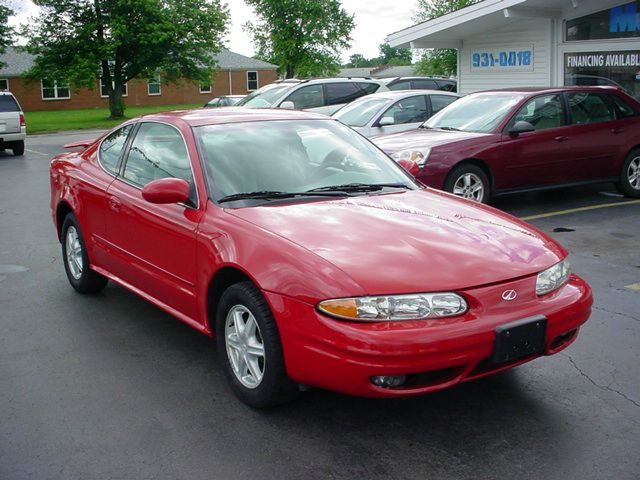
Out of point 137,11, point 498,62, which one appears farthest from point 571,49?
point 137,11

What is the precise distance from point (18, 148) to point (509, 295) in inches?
801

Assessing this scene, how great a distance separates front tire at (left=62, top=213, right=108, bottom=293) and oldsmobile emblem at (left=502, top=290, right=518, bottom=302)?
3.58 m

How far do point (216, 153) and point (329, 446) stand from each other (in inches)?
78.8

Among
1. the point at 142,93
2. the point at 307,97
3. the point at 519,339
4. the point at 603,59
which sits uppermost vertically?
the point at 142,93

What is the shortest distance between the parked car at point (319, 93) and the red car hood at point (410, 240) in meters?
13.8

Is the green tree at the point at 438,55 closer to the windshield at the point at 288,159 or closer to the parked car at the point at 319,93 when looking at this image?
the parked car at the point at 319,93

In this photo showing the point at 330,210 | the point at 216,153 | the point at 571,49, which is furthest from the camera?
the point at 571,49

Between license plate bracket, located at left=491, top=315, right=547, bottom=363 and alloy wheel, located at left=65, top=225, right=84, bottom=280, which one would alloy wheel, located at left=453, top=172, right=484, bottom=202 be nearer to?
alloy wheel, located at left=65, top=225, right=84, bottom=280

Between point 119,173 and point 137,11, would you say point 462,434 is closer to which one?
point 119,173

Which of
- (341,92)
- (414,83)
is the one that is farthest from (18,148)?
(414,83)

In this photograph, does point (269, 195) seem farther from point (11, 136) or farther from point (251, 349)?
point (11, 136)

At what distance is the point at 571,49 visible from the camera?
1573 centimetres

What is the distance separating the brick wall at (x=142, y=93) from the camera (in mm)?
55844

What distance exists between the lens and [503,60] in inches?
687
